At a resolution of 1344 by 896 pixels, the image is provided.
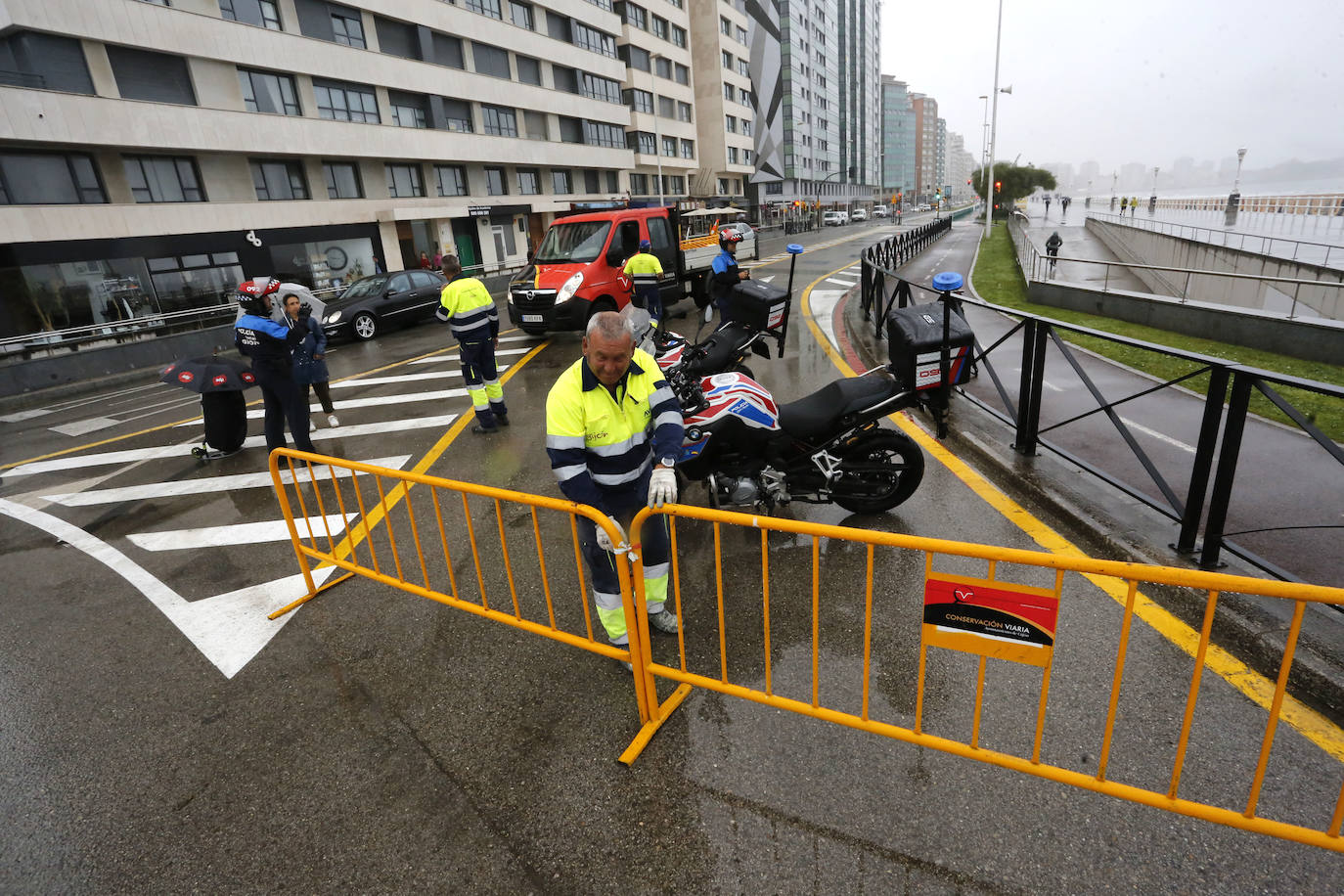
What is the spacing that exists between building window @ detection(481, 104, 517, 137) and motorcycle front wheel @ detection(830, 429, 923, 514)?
3604 cm

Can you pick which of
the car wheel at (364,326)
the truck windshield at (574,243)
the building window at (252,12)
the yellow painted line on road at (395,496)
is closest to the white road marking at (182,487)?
the yellow painted line on road at (395,496)

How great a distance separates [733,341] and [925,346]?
1815 mm

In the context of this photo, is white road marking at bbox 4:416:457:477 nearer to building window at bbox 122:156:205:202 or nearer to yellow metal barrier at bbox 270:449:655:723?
yellow metal barrier at bbox 270:449:655:723

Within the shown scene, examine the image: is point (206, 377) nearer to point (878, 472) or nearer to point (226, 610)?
point (226, 610)

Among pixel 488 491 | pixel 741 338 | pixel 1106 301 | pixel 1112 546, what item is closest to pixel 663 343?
pixel 741 338

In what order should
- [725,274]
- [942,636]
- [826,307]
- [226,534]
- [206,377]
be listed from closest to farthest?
→ [942,636] < [226,534] < [206,377] < [725,274] < [826,307]

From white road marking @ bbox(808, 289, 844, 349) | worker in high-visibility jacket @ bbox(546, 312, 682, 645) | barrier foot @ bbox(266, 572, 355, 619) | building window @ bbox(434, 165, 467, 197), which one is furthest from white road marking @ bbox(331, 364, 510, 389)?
building window @ bbox(434, 165, 467, 197)

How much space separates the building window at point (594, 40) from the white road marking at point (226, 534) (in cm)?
4352

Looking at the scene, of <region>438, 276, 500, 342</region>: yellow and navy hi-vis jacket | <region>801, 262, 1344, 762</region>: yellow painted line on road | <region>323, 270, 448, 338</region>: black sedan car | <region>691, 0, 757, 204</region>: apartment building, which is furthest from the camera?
<region>691, 0, 757, 204</region>: apartment building

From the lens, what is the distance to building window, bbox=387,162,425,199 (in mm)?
30297

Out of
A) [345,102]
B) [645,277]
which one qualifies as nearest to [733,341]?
[645,277]

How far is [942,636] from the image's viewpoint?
2494 millimetres

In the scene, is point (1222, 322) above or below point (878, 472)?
below

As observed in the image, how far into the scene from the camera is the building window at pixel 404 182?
3030 centimetres
